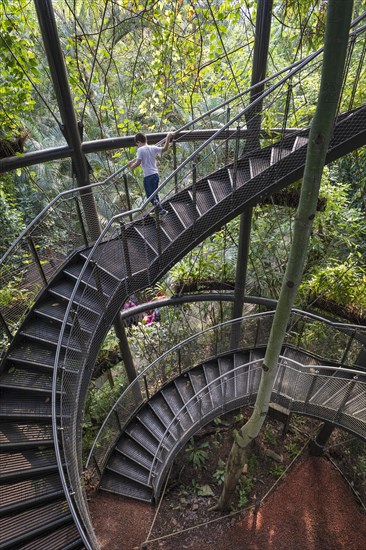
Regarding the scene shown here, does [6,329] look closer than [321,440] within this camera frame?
Yes

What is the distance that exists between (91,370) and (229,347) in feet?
13.1

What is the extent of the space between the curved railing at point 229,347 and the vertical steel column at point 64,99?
321cm

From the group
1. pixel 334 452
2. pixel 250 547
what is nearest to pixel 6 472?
pixel 250 547

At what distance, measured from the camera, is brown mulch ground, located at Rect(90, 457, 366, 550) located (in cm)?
541

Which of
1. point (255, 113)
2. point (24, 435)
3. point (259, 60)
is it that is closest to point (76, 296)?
point (24, 435)

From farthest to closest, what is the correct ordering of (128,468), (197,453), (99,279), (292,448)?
(292,448)
(197,453)
(128,468)
(99,279)

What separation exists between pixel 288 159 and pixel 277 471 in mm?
6097

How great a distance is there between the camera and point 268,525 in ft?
18.9

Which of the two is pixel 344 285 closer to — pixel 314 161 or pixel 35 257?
pixel 314 161

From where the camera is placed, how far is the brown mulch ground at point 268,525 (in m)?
5.41

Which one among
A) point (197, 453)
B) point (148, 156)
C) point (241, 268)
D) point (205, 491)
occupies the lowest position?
point (205, 491)

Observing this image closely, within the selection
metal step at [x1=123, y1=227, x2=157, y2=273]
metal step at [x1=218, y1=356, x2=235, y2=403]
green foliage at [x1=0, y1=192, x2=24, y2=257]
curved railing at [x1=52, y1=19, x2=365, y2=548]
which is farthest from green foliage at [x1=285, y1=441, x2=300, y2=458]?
green foliage at [x1=0, y1=192, x2=24, y2=257]

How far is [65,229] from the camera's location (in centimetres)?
539

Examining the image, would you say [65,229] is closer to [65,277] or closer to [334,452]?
[65,277]
